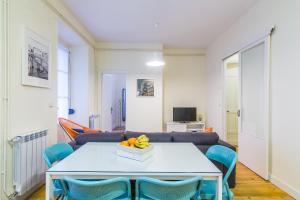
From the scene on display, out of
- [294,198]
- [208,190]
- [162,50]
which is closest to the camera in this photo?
[208,190]

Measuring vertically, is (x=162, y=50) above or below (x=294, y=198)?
above

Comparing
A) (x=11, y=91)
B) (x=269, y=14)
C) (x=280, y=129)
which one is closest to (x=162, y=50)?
(x=269, y=14)

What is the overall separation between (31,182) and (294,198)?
329 cm

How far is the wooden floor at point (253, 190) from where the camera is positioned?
2656mm

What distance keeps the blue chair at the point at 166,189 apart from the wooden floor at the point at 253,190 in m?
1.53

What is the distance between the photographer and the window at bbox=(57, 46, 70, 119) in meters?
4.82

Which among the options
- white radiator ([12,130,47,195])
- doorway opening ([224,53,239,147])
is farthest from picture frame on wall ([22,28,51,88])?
doorway opening ([224,53,239,147])

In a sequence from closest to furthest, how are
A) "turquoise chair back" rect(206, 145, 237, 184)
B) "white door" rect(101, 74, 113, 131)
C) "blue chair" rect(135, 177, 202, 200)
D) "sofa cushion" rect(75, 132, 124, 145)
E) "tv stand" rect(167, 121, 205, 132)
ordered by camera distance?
"blue chair" rect(135, 177, 202, 200) < "turquoise chair back" rect(206, 145, 237, 184) < "sofa cushion" rect(75, 132, 124, 145) < "tv stand" rect(167, 121, 205, 132) < "white door" rect(101, 74, 113, 131)

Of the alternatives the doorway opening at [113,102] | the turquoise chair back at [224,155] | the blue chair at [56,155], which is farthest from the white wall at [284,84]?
the doorway opening at [113,102]

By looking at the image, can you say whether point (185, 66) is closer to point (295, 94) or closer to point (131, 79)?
point (131, 79)

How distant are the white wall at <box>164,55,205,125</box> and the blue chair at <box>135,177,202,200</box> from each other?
17.1ft

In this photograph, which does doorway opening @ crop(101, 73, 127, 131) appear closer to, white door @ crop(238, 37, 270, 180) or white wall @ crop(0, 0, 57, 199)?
white wall @ crop(0, 0, 57, 199)

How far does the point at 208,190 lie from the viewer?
1.84 metres

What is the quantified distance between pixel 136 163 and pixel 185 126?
4552 mm
